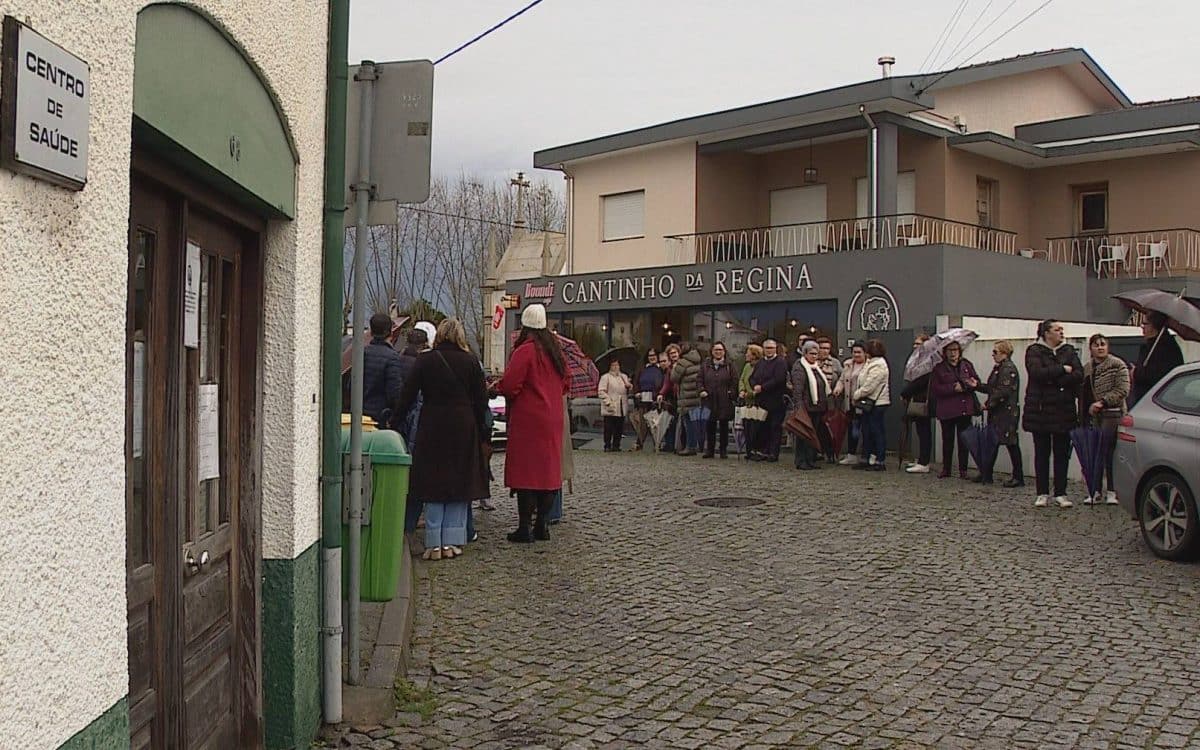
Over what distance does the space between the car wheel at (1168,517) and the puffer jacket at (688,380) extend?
8.97 meters

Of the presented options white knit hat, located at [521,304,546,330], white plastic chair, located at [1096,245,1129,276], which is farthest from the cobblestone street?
white plastic chair, located at [1096,245,1129,276]

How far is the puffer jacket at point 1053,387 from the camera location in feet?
38.1

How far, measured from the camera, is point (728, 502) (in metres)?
12.2

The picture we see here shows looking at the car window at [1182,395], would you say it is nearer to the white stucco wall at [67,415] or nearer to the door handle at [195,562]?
the door handle at [195,562]

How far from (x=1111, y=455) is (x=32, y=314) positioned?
11.5m

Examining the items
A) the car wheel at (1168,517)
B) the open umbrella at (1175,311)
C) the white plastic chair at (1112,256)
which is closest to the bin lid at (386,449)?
the car wheel at (1168,517)

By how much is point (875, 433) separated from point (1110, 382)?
4.26m

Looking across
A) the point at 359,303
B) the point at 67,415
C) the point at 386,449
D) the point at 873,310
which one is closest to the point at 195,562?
the point at 67,415

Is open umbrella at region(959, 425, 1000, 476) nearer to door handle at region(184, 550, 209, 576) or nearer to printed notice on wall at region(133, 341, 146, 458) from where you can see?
door handle at region(184, 550, 209, 576)

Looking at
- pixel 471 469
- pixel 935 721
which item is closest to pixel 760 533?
pixel 471 469

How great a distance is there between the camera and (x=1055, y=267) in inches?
806

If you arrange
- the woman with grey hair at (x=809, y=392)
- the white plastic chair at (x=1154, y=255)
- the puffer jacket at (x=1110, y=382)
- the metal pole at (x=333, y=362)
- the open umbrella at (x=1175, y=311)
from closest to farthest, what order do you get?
the metal pole at (x=333, y=362) < the open umbrella at (x=1175, y=311) < the puffer jacket at (x=1110, y=382) < the woman with grey hair at (x=809, y=392) < the white plastic chair at (x=1154, y=255)

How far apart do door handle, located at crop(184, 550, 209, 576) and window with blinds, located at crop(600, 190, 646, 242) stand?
71.8 feet

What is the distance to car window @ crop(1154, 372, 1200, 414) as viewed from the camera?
8695 millimetres
